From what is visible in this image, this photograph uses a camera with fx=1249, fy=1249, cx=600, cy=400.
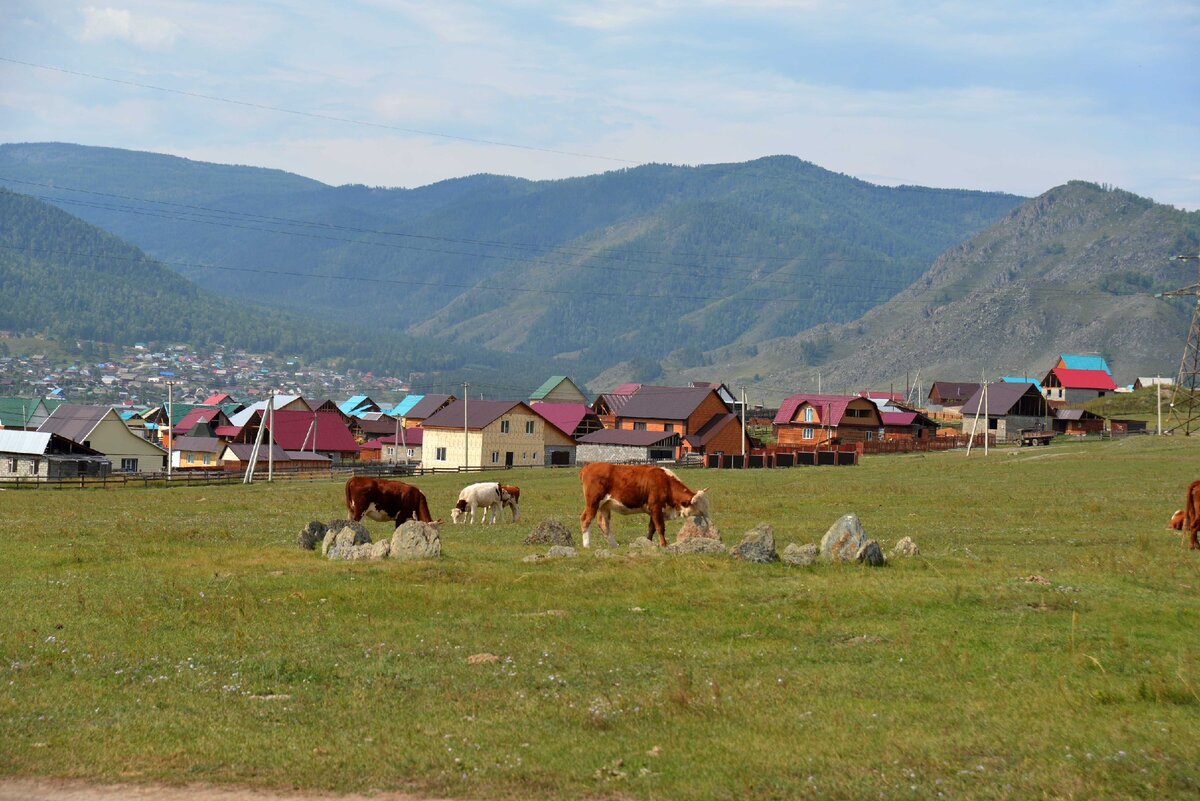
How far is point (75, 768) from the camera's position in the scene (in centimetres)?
1266

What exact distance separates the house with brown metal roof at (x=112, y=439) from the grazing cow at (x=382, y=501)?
8174 centimetres

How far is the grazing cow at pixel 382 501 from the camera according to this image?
3594 cm

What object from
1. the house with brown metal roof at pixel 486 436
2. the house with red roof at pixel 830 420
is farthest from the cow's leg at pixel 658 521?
the house with red roof at pixel 830 420

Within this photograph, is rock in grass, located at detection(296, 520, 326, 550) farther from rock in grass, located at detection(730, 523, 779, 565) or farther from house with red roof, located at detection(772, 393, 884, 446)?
house with red roof, located at detection(772, 393, 884, 446)

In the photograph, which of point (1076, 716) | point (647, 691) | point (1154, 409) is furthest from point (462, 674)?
point (1154, 409)

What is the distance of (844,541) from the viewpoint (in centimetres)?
2575

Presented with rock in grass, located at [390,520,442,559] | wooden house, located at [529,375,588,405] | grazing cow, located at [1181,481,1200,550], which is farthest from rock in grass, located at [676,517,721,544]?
wooden house, located at [529,375,588,405]

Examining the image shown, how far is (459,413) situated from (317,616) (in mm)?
97158

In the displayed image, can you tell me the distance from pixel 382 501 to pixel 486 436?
77.2 metres

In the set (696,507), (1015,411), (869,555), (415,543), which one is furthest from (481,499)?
(1015,411)

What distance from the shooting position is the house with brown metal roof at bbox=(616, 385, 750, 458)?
4688 inches

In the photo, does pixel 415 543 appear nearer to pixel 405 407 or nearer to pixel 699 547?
pixel 699 547

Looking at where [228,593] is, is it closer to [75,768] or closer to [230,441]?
[75,768]

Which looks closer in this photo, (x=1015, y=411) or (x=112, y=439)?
(x=112, y=439)
